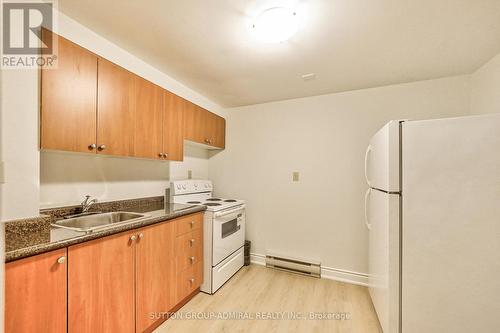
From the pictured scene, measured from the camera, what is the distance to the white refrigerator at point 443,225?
50.4 inches

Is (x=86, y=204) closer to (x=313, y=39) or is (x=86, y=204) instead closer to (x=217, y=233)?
(x=217, y=233)

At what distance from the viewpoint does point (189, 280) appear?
6.79 ft

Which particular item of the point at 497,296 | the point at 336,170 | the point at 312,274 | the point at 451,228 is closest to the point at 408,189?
the point at 451,228

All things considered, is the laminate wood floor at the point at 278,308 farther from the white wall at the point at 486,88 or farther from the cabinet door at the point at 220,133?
the white wall at the point at 486,88

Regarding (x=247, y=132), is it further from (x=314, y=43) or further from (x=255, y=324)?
(x=255, y=324)

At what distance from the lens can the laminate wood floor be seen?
5.92ft

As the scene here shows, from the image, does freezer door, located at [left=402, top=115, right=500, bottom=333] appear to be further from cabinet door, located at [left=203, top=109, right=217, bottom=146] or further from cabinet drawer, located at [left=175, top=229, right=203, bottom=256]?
cabinet door, located at [left=203, top=109, right=217, bottom=146]

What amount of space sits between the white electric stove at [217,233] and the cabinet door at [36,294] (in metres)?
1.28

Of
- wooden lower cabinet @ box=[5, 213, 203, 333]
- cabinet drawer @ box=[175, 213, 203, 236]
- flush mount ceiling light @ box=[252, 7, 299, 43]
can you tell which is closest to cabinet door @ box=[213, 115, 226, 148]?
cabinet drawer @ box=[175, 213, 203, 236]

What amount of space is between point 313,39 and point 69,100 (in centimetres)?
174

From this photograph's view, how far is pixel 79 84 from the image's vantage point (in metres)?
1.41

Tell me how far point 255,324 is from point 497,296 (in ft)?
5.35

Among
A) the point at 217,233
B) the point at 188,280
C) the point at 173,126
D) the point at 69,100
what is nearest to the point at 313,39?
the point at 173,126

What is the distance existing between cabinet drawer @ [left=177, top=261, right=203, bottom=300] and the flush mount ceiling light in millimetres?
2080
